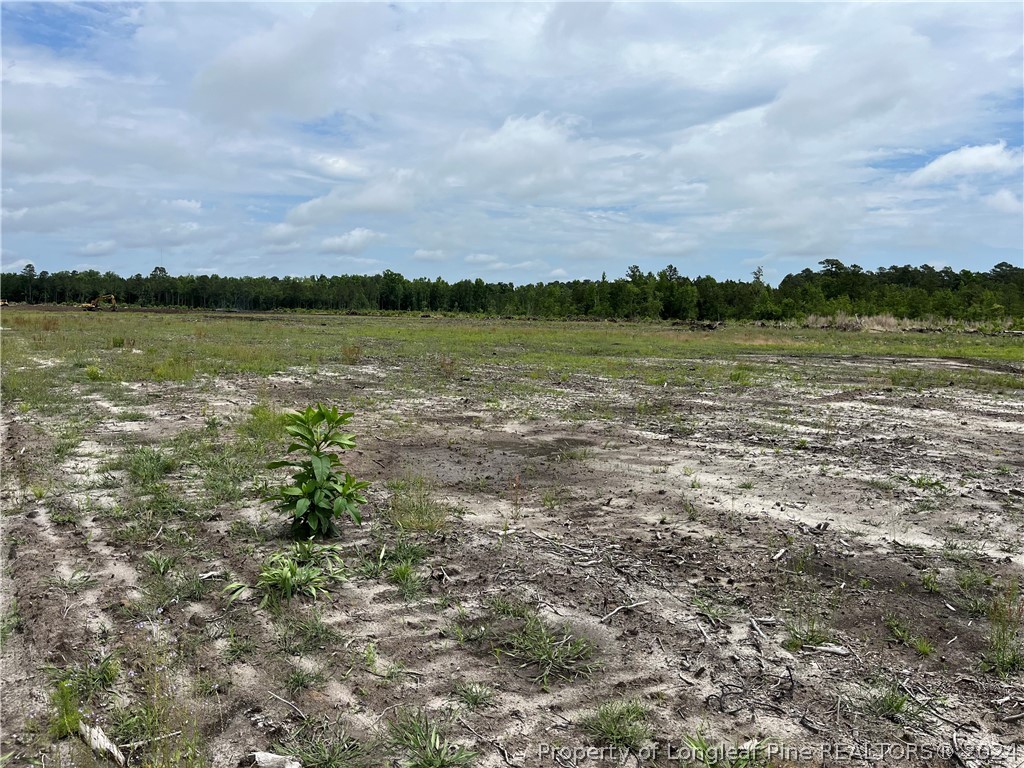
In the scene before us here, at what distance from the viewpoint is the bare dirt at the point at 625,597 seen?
332cm

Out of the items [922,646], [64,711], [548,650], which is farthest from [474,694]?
[922,646]

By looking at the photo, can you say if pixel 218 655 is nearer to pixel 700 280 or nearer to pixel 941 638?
pixel 941 638

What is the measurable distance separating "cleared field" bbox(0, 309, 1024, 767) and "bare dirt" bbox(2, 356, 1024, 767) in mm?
24

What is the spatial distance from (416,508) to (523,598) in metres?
2.14

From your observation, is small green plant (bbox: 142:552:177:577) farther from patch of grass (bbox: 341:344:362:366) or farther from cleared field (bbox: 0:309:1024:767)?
patch of grass (bbox: 341:344:362:366)

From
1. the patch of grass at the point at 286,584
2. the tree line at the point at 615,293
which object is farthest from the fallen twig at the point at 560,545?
the tree line at the point at 615,293

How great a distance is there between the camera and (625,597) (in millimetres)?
4730

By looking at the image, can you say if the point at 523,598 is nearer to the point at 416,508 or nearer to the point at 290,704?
the point at 290,704

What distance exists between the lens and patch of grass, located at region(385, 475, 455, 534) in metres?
6.05

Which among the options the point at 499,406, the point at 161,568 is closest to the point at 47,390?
the point at 499,406

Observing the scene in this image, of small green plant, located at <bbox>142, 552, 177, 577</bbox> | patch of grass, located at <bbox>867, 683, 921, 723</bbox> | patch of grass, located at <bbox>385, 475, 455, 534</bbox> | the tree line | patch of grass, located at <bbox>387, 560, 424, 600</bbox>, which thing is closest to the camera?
patch of grass, located at <bbox>867, 683, 921, 723</bbox>

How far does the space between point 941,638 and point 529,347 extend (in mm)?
27714

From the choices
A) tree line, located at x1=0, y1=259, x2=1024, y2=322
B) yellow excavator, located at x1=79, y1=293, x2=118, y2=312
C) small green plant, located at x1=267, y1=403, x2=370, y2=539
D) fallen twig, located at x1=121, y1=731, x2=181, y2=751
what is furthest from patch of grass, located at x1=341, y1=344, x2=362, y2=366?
tree line, located at x1=0, y1=259, x2=1024, y2=322

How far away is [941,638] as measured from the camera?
4.23 meters
